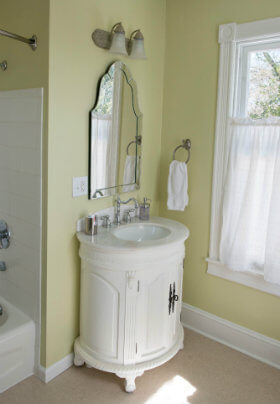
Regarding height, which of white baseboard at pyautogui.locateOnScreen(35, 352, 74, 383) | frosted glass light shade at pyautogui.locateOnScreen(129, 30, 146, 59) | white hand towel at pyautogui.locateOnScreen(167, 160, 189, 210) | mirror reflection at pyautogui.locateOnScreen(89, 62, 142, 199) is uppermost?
frosted glass light shade at pyautogui.locateOnScreen(129, 30, 146, 59)

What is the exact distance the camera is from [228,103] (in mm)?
2455

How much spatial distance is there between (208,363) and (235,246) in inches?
30.4

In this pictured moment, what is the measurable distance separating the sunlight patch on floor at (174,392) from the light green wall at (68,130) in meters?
0.60

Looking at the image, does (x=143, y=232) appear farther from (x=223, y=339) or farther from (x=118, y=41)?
(x=118, y=41)

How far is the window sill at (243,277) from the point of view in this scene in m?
2.41

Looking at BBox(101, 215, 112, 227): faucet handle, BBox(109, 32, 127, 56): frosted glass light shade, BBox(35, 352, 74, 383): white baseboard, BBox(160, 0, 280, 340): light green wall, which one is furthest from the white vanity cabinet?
BBox(109, 32, 127, 56): frosted glass light shade

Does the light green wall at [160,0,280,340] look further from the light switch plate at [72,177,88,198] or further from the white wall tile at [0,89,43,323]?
the white wall tile at [0,89,43,323]

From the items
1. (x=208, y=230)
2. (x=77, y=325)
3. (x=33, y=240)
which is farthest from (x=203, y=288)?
(x=33, y=240)

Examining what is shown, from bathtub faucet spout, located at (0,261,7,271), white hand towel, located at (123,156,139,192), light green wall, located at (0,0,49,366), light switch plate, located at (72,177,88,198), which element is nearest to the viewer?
light green wall, located at (0,0,49,366)

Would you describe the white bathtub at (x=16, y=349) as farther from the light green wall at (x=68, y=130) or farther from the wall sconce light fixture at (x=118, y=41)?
the wall sconce light fixture at (x=118, y=41)

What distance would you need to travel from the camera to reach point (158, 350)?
2.26 meters

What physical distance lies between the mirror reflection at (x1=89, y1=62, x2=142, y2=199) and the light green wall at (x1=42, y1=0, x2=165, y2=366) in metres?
0.06

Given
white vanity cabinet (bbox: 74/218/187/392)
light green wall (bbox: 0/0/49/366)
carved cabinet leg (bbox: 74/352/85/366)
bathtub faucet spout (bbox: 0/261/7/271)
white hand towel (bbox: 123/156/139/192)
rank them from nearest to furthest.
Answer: light green wall (bbox: 0/0/49/366)
white vanity cabinet (bbox: 74/218/187/392)
carved cabinet leg (bbox: 74/352/85/366)
bathtub faucet spout (bbox: 0/261/7/271)
white hand towel (bbox: 123/156/139/192)

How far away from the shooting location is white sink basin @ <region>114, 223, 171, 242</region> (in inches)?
98.8
